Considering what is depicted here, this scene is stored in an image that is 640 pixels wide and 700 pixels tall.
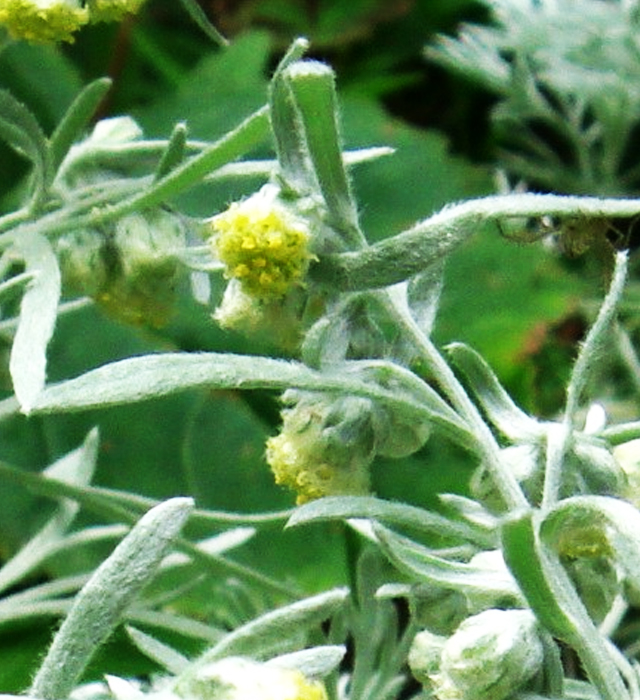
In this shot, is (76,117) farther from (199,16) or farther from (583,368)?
(583,368)

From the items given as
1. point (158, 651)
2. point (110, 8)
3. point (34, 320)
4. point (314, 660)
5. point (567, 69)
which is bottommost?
point (567, 69)

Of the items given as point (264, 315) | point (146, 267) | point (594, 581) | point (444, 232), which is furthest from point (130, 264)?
point (594, 581)

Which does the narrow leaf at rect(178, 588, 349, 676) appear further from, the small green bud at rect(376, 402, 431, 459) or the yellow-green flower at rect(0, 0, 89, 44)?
the yellow-green flower at rect(0, 0, 89, 44)

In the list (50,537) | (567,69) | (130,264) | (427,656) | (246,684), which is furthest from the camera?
(567,69)

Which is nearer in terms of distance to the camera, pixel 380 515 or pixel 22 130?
pixel 380 515

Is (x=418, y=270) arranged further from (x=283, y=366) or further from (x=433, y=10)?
(x=433, y=10)

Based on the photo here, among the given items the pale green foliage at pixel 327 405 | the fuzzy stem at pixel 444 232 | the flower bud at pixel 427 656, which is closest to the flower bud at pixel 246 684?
the pale green foliage at pixel 327 405

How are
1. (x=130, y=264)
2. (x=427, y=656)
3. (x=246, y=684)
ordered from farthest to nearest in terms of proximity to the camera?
(x=130, y=264)
(x=427, y=656)
(x=246, y=684)
